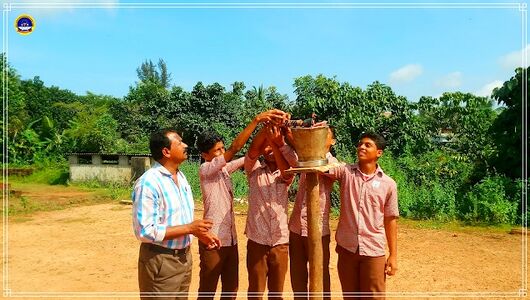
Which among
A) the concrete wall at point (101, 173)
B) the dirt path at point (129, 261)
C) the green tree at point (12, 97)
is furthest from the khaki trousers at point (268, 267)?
the concrete wall at point (101, 173)

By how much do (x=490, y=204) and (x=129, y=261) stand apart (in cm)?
744

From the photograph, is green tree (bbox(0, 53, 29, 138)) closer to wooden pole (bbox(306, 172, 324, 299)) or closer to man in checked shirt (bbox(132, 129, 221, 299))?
man in checked shirt (bbox(132, 129, 221, 299))

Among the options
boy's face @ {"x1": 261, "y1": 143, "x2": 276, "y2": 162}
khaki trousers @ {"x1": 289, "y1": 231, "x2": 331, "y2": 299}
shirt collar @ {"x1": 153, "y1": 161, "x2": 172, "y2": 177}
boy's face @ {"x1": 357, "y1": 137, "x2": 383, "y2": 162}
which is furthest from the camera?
khaki trousers @ {"x1": 289, "y1": 231, "x2": 331, "y2": 299}

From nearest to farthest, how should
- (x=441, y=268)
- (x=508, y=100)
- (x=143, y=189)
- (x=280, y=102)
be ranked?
(x=143, y=189)
(x=441, y=268)
(x=508, y=100)
(x=280, y=102)

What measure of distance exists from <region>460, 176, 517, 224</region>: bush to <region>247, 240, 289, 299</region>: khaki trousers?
7500 millimetres

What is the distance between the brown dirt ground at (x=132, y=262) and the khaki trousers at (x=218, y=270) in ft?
5.34

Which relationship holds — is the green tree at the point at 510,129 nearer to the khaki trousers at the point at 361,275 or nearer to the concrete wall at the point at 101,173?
the khaki trousers at the point at 361,275

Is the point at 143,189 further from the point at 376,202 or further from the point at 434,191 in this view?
the point at 434,191

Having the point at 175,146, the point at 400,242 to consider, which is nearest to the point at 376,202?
the point at 175,146

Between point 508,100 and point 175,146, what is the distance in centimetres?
1047

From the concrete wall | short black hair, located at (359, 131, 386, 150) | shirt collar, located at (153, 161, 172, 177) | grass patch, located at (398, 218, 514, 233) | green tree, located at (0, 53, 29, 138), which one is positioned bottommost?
grass patch, located at (398, 218, 514, 233)

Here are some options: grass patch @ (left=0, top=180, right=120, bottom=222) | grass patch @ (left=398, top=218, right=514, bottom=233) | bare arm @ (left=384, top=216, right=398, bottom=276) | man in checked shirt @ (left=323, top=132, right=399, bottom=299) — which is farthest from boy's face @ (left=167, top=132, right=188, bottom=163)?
grass patch @ (left=0, top=180, right=120, bottom=222)

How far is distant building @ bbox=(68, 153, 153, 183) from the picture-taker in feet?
56.1

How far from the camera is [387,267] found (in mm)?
3223
